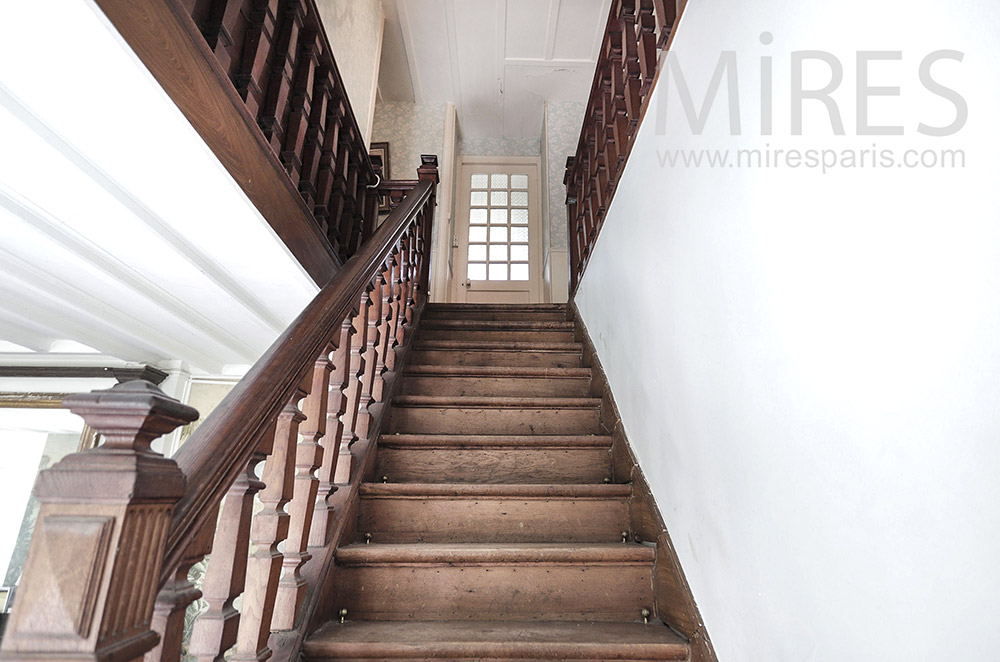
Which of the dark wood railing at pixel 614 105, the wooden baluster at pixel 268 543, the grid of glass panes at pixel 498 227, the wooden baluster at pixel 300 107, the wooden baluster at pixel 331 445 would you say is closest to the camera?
the wooden baluster at pixel 268 543

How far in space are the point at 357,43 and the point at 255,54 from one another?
2381 millimetres

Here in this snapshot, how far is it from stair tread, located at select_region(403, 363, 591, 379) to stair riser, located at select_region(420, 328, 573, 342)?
55cm

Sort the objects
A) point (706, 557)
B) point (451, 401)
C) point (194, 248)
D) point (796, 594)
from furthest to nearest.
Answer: point (451, 401), point (194, 248), point (706, 557), point (796, 594)

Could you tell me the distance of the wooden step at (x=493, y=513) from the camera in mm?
1739

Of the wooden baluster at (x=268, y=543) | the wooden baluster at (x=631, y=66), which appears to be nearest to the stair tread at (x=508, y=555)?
the wooden baluster at (x=268, y=543)

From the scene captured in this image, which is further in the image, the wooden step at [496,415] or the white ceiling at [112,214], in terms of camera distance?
the wooden step at [496,415]

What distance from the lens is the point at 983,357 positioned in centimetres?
55

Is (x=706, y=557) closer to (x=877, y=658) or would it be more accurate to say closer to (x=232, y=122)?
(x=877, y=658)

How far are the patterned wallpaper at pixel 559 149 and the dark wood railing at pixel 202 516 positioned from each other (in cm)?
361

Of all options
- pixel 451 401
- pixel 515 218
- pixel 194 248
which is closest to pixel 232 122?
pixel 194 248

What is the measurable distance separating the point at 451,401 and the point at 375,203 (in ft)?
4.58

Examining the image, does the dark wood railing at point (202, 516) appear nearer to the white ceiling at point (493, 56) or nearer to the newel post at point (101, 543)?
the newel post at point (101, 543)

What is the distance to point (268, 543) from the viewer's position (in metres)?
1.11

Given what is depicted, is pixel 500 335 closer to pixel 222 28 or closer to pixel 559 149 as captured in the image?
pixel 222 28
